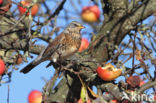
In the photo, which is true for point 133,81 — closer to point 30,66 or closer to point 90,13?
Answer: point 30,66

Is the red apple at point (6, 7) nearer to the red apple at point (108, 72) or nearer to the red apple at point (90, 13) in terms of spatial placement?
the red apple at point (108, 72)

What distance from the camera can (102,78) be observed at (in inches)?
144

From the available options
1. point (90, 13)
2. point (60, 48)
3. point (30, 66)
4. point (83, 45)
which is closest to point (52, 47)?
point (60, 48)

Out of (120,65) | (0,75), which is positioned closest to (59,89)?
(0,75)

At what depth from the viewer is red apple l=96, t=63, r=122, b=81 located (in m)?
3.49

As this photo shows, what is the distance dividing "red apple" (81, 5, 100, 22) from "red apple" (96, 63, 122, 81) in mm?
2557

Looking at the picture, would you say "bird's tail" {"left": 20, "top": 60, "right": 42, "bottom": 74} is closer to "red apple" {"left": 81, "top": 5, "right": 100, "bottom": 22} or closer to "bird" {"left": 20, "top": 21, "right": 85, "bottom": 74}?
"bird" {"left": 20, "top": 21, "right": 85, "bottom": 74}

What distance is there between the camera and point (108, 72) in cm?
353

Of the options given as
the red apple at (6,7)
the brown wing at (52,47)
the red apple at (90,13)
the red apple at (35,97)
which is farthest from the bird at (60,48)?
the red apple at (90,13)

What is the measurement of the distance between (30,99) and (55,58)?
709mm

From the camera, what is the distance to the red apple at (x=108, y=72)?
3.49m

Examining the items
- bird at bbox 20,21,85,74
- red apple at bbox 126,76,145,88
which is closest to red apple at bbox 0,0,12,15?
bird at bbox 20,21,85,74

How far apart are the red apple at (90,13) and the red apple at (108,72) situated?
256 cm

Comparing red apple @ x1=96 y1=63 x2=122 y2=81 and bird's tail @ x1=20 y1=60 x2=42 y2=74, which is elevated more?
bird's tail @ x1=20 y1=60 x2=42 y2=74
